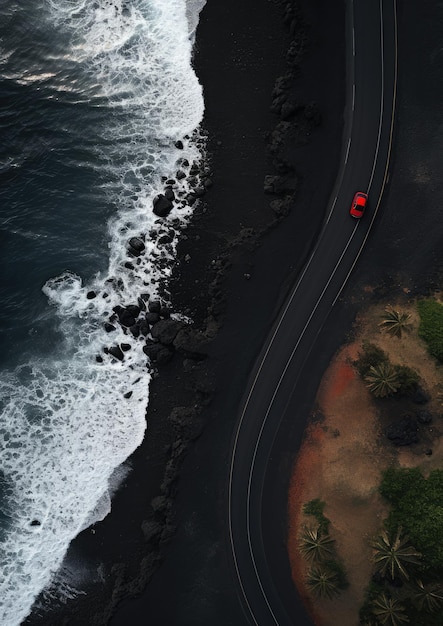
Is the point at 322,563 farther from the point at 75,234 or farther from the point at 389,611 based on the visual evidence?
the point at 75,234

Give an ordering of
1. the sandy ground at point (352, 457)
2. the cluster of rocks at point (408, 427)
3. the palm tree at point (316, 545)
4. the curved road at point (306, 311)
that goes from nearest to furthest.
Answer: the palm tree at point (316, 545) → the sandy ground at point (352, 457) → the cluster of rocks at point (408, 427) → the curved road at point (306, 311)

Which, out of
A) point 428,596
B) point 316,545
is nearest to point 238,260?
point 316,545

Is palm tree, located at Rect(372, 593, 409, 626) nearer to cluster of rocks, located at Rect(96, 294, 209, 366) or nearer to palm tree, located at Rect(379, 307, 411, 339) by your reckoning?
palm tree, located at Rect(379, 307, 411, 339)

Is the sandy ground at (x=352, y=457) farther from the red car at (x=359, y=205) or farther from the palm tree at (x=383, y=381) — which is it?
the red car at (x=359, y=205)

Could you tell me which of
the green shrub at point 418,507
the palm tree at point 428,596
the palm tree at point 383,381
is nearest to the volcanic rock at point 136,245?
the palm tree at point 383,381

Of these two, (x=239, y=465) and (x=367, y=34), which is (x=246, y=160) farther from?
(x=239, y=465)

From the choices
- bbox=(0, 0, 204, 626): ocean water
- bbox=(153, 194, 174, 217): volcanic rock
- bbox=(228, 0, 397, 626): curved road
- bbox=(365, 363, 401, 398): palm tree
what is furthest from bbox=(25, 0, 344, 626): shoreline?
bbox=(365, 363, 401, 398): palm tree
